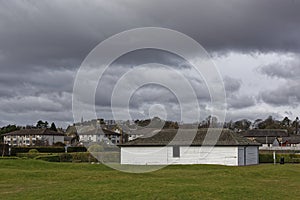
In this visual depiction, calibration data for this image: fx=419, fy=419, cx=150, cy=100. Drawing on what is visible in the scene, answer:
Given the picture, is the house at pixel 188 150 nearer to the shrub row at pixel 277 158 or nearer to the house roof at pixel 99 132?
the shrub row at pixel 277 158

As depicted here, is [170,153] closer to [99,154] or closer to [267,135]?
[99,154]

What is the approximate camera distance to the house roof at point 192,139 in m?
48.6

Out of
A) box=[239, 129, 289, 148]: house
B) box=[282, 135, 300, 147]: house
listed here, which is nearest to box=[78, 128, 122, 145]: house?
box=[239, 129, 289, 148]: house

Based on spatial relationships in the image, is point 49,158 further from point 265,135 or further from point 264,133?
point 264,133

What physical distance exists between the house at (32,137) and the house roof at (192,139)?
80.3m

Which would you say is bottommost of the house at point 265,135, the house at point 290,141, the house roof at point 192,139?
the house at point 290,141

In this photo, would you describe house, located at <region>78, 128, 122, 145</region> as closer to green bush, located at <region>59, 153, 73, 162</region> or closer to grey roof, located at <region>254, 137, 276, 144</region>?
grey roof, located at <region>254, 137, 276, 144</region>

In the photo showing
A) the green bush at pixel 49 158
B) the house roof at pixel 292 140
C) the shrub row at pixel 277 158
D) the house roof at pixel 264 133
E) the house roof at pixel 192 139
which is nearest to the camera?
the house roof at pixel 192 139

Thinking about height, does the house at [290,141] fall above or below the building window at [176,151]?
below

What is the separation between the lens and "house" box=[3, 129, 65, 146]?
129125mm

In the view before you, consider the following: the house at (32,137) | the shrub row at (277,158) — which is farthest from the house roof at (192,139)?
the house at (32,137)

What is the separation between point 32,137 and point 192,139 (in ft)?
305

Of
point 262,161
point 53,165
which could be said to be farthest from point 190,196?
point 262,161

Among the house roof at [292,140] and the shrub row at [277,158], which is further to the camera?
the house roof at [292,140]
